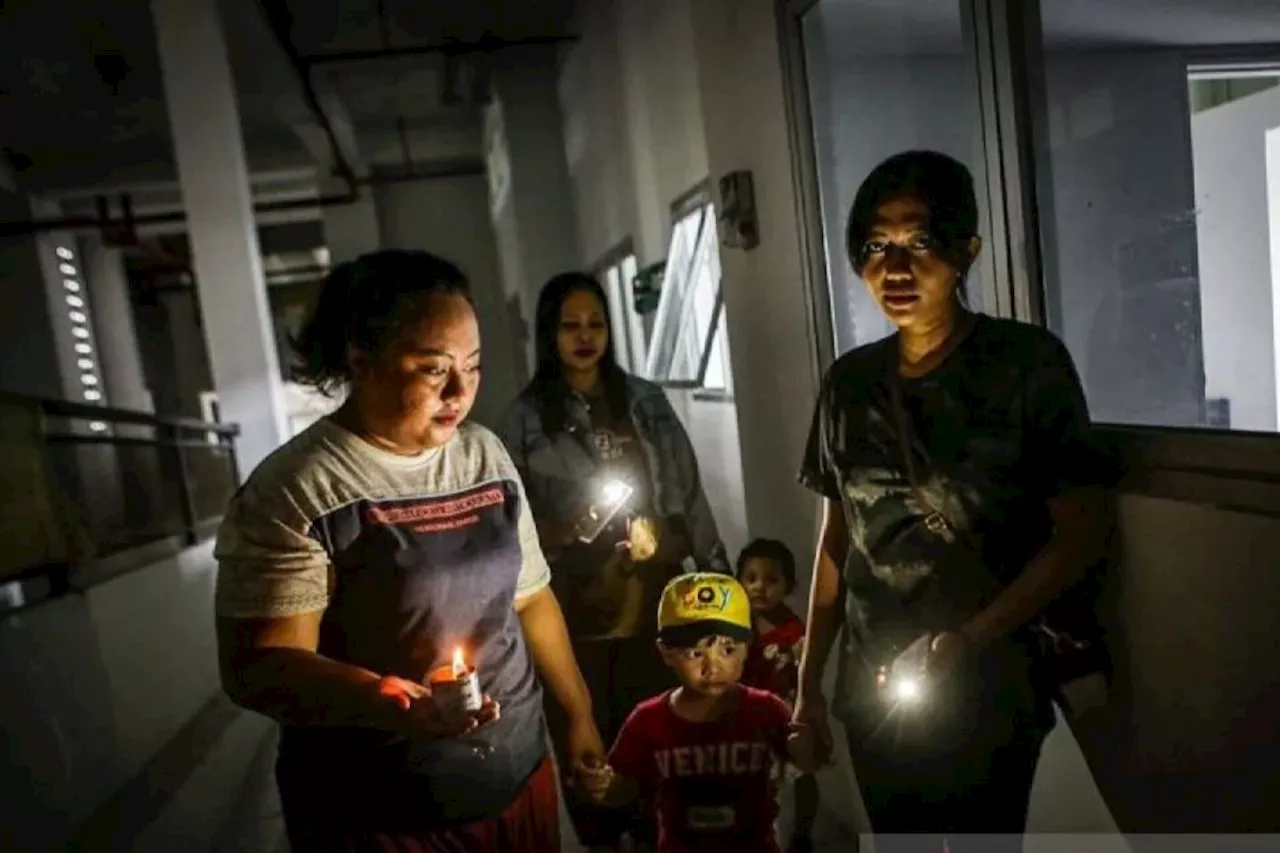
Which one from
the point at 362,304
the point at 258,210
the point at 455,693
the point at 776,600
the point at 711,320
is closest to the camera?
the point at 455,693

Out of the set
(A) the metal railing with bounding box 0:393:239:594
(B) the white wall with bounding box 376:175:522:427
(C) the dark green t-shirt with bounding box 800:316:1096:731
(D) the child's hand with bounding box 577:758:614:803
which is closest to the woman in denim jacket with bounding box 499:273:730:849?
(D) the child's hand with bounding box 577:758:614:803

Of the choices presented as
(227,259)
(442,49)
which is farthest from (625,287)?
(227,259)

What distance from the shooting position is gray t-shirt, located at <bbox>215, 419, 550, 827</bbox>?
1.15 m

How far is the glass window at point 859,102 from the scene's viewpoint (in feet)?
7.50

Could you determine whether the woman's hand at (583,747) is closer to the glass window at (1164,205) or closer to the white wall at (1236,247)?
the glass window at (1164,205)

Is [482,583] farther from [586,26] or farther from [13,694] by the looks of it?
[586,26]

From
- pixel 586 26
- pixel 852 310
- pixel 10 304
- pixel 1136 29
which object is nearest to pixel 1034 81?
pixel 852 310

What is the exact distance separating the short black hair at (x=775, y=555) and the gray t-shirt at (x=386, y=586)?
134cm

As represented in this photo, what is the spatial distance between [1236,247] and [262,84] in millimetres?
7132

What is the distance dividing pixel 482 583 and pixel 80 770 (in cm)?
218

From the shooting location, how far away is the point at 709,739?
1.81 meters

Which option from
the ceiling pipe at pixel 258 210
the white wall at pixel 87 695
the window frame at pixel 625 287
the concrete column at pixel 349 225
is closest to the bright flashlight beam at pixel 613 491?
the white wall at pixel 87 695

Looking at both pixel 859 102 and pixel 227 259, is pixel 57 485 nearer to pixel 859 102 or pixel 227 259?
pixel 859 102

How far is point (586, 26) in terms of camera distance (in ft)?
21.3
